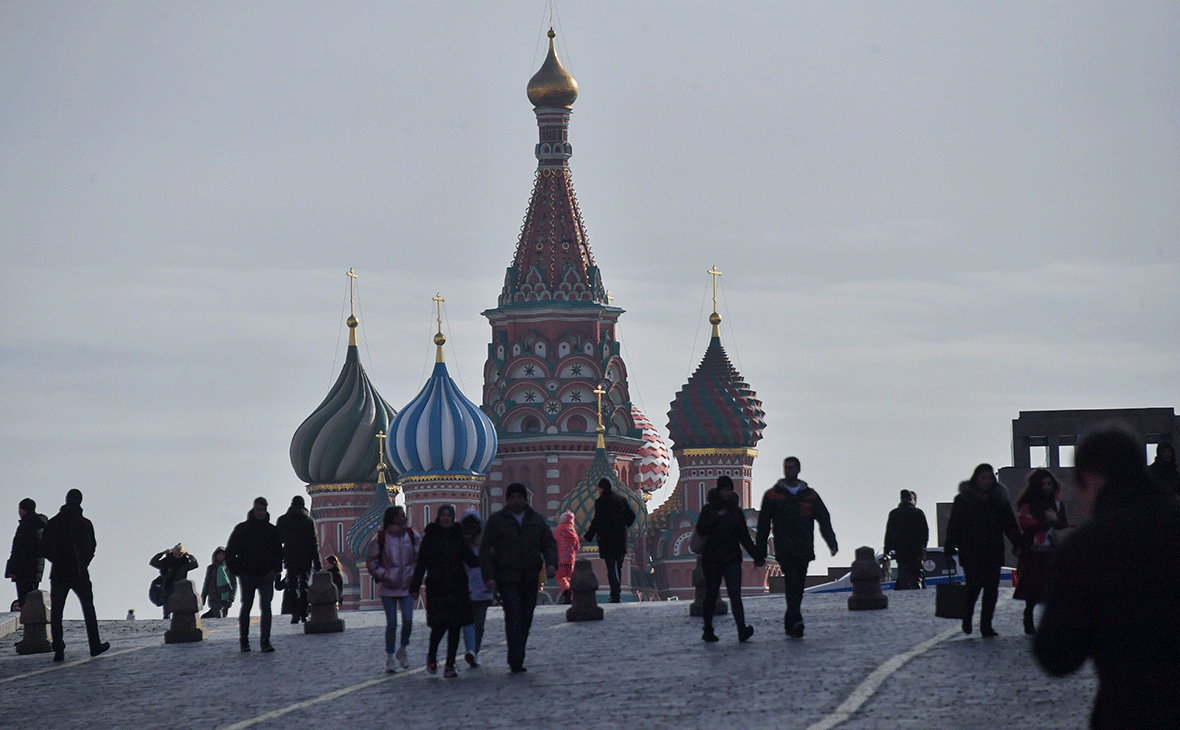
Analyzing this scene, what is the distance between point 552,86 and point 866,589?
64.2 metres

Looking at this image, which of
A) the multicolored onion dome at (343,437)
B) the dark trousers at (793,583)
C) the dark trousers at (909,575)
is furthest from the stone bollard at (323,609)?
the multicolored onion dome at (343,437)

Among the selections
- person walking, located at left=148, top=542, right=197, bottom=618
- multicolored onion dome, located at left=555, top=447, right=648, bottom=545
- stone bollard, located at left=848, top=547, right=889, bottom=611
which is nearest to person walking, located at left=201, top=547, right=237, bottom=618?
person walking, located at left=148, top=542, right=197, bottom=618

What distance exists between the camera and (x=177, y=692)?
1750 cm

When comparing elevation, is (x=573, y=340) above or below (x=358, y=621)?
above

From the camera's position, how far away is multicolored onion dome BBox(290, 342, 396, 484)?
287 ft

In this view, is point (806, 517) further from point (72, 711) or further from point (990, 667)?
point (72, 711)

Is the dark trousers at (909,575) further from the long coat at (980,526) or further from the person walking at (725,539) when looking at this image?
the long coat at (980,526)

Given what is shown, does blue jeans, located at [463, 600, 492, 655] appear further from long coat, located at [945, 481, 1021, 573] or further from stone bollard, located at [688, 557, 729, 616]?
long coat, located at [945, 481, 1021, 573]

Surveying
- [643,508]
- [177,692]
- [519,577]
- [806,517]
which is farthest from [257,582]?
[643,508]

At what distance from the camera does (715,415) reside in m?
84.3

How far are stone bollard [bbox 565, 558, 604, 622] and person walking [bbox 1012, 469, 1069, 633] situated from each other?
538cm

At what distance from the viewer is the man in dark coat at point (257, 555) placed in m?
19.8

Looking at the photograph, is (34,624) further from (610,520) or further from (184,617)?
(610,520)

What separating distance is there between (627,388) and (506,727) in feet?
236
